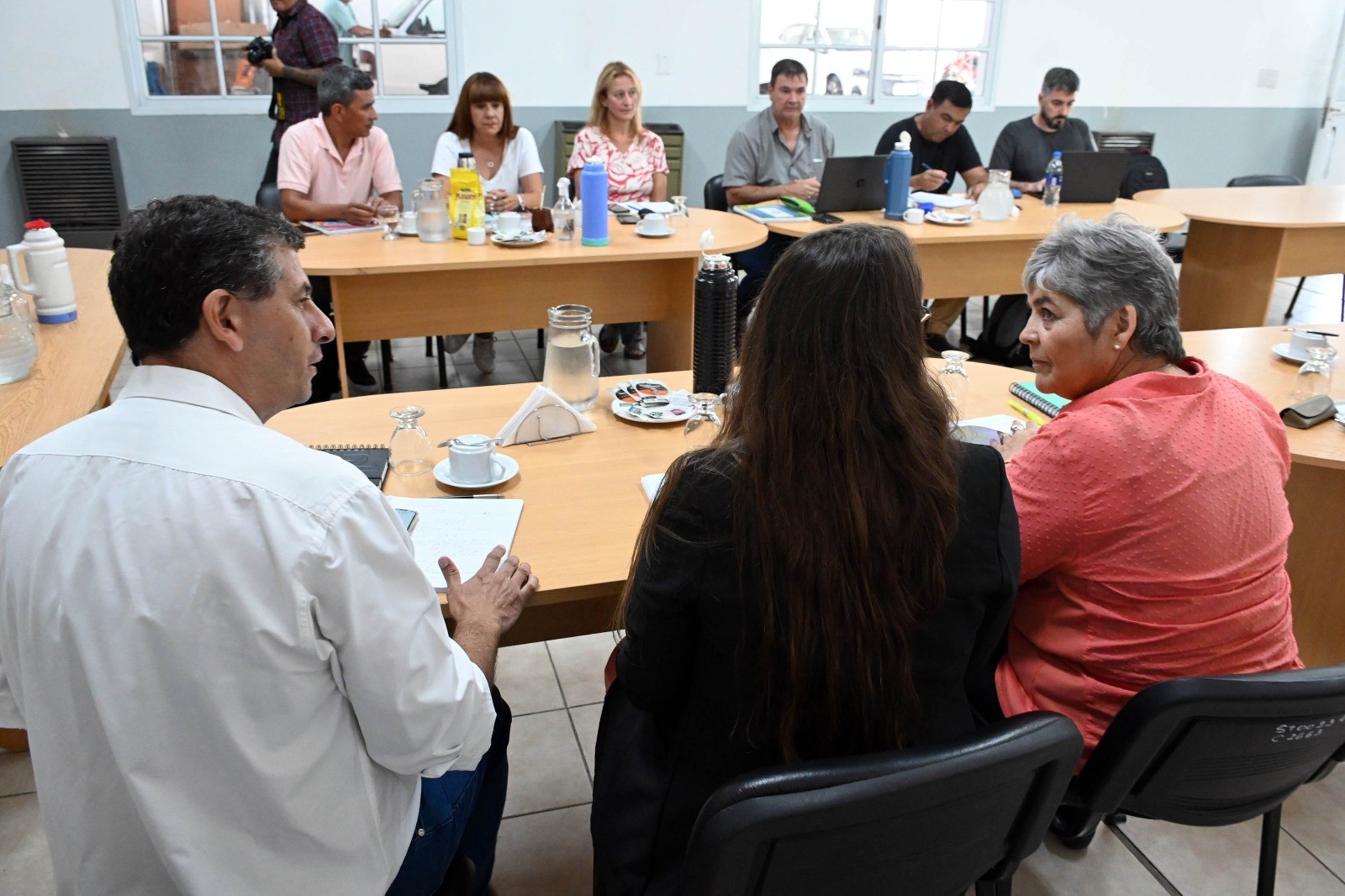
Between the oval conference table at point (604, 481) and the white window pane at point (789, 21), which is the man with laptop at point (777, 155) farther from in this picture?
the oval conference table at point (604, 481)

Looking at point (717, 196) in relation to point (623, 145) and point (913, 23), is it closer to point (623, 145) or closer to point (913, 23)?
point (623, 145)

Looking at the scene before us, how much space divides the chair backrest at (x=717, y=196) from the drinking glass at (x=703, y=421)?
2703 mm

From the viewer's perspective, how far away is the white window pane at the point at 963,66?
21.1 ft

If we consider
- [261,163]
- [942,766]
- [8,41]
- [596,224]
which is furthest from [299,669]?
[8,41]

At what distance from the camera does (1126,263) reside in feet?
5.13

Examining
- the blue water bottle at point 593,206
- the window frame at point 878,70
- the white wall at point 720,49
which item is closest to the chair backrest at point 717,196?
the blue water bottle at point 593,206

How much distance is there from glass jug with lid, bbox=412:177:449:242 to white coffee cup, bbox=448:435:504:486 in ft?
6.41

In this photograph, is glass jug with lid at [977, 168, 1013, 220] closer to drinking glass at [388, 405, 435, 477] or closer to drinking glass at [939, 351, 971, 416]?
drinking glass at [939, 351, 971, 416]

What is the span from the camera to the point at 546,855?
6.27 feet

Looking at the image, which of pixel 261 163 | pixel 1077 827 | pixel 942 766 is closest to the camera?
pixel 942 766

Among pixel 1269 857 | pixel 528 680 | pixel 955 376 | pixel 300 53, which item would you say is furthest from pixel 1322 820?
pixel 300 53

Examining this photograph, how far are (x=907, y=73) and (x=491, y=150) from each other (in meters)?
3.37

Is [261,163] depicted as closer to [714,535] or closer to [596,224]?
[596,224]

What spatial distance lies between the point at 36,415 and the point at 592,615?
120cm
